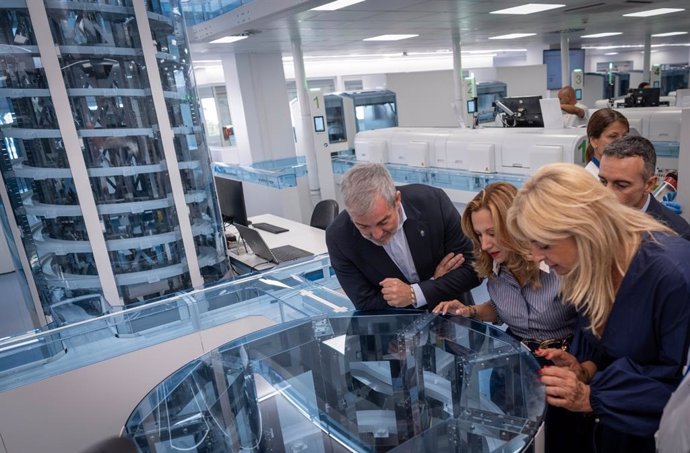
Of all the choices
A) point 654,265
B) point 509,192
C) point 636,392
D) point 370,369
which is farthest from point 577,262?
point 370,369

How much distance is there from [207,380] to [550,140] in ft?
10.3

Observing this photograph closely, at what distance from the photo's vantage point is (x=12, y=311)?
17.4 feet

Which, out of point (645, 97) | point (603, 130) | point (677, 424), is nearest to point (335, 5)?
point (603, 130)

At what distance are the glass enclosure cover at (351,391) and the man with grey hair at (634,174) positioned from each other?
2.84 feet

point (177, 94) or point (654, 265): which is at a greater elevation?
point (177, 94)

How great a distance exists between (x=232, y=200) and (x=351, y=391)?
250 centimetres

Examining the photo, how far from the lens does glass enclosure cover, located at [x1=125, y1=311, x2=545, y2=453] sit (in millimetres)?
1451

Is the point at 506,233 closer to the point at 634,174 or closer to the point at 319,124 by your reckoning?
the point at 634,174

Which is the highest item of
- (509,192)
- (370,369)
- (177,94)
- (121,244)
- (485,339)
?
(177,94)

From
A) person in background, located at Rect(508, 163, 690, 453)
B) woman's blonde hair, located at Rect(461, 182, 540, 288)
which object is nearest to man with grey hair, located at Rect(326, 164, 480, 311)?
woman's blonde hair, located at Rect(461, 182, 540, 288)

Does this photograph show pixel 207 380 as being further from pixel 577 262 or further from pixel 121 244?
pixel 577 262

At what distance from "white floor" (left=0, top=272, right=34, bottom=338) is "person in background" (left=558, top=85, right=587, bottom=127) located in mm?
5623

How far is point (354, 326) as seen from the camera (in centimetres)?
191

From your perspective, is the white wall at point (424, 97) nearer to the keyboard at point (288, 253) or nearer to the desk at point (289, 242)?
the desk at point (289, 242)
